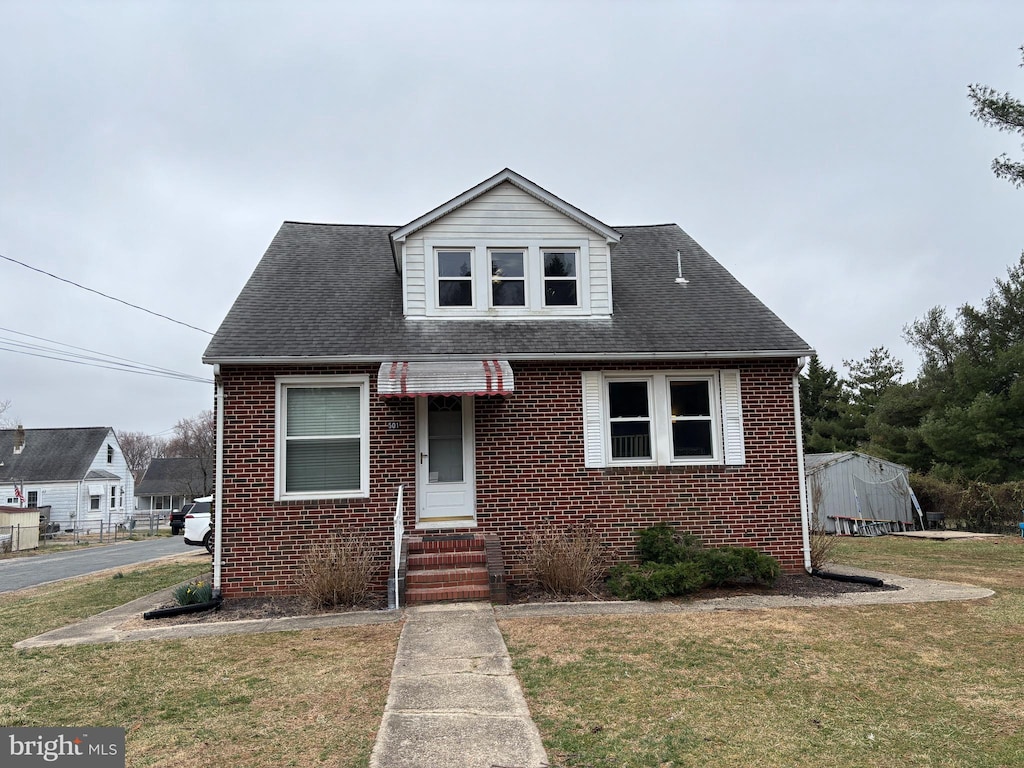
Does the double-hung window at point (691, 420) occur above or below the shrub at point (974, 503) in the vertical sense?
above

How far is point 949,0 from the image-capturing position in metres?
12.9

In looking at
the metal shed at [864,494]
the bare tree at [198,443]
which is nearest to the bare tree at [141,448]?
the bare tree at [198,443]

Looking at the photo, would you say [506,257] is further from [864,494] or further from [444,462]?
[864,494]

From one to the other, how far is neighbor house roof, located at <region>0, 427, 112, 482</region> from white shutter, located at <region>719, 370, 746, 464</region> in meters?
47.1

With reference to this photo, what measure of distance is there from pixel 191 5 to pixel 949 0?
49.4ft

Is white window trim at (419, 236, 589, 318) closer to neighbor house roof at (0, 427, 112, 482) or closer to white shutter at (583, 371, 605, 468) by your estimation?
white shutter at (583, 371, 605, 468)

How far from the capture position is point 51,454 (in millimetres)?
45000

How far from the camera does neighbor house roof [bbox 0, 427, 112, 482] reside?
4384 centimetres

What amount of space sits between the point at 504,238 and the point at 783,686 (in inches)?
331

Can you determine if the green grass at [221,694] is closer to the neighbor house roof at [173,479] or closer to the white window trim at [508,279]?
the white window trim at [508,279]

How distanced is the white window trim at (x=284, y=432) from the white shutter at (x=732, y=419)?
5.87 metres

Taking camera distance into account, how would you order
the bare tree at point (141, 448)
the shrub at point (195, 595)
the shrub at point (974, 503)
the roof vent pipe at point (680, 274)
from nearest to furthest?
1. the shrub at point (195, 595)
2. the roof vent pipe at point (680, 274)
3. the shrub at point (974, 503)
4. the bare tree at point (141, 448)

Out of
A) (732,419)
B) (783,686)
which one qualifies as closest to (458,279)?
(732,419)

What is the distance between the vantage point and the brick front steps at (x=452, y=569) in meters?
8.88
